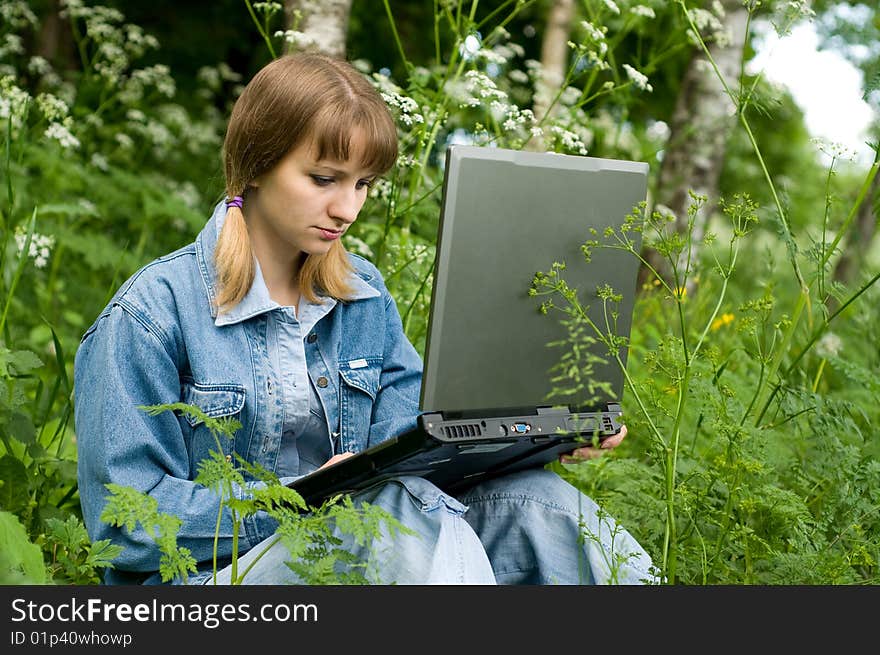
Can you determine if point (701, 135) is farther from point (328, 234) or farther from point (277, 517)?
point (277, 517)

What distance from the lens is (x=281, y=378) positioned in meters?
2.09

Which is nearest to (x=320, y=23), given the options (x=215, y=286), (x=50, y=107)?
(x=50, y=107)

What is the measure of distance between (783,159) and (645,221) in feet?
33.5

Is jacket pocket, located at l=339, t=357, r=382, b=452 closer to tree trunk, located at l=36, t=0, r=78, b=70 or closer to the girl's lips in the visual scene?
the girl's lips

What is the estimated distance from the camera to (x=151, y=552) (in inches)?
72.0

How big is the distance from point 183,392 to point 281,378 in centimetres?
20

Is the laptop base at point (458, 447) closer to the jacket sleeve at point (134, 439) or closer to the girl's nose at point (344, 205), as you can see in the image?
the jacket sleeve at point (134, 439)

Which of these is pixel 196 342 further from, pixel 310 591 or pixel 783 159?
pixel 783 159

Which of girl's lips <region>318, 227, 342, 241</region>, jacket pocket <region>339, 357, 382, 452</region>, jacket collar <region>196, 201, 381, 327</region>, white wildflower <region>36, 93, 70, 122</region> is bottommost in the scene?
jacket pocket <region>339, 357, 382, 452</region>

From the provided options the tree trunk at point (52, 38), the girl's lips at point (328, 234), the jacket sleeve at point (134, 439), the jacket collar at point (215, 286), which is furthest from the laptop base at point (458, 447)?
the tree trunk at point (52, 38)

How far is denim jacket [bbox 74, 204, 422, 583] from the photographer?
1833 mm

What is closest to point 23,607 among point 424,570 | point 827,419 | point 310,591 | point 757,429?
point 310,591

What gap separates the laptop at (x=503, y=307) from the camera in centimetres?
169

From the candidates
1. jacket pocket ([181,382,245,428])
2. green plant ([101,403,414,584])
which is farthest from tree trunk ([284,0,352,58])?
green plant ([101,403,414,584])
